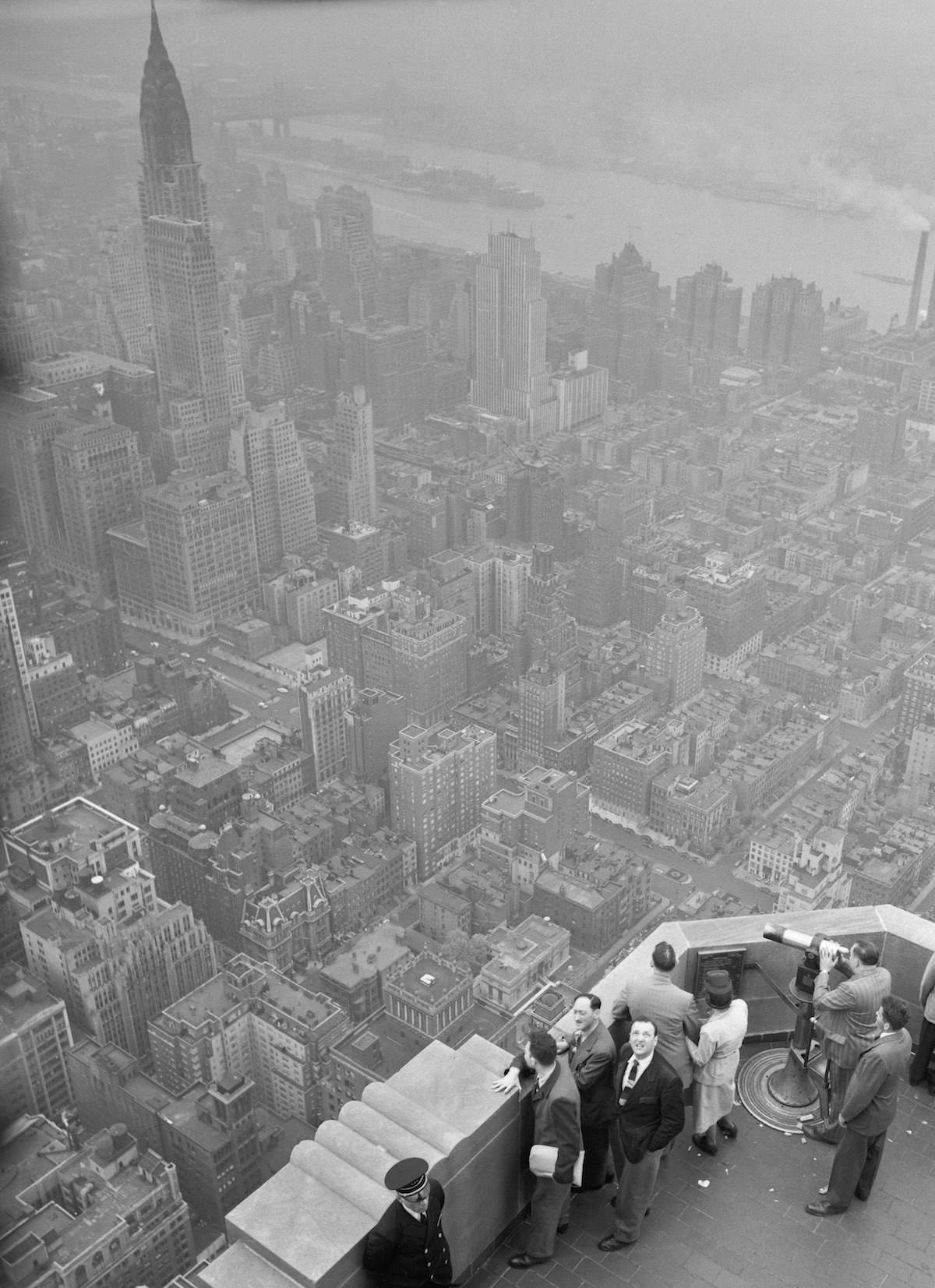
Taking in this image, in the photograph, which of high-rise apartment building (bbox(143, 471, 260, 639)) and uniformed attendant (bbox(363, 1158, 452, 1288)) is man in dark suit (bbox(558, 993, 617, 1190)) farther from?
high-rise apartment building (bbox(143, 471, 260, 639))

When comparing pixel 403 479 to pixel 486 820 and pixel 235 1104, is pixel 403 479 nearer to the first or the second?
pixel 486 820

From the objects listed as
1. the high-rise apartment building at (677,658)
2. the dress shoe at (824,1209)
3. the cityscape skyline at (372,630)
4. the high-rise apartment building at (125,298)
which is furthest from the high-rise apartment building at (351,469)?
the dress shoe at (824,1209)

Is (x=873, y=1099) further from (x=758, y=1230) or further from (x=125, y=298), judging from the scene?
(x=125, y=298)

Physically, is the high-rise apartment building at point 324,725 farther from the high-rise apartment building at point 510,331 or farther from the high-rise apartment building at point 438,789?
the high-rise apartment building at point 510,331

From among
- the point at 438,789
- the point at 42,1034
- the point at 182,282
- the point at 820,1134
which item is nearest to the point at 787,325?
the point at 182,282

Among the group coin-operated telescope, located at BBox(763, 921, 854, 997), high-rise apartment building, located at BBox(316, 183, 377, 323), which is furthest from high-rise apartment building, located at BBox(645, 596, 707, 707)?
coin-operated telescope, located at BBox(763, 921, 854, 997)
